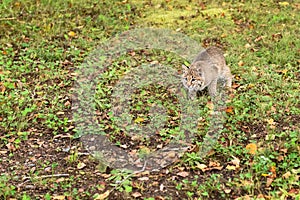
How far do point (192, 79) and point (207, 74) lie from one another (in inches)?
11.8

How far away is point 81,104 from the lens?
6.75 meters

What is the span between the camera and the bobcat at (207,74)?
21.2 ft

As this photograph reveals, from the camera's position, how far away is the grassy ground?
494 cm

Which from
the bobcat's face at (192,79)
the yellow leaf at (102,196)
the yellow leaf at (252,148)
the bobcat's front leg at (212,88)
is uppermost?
the bobcat's face at (192,79)

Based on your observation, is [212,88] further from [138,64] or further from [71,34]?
[71,34]

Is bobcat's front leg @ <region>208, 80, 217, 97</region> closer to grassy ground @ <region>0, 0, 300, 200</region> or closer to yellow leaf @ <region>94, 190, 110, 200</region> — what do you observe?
grassy ground @ <region>0, 0, 300, 200</region>

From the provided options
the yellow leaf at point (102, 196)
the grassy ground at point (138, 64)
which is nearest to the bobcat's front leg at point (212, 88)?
the grassy ground at point (138, 64)

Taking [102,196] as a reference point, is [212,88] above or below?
above

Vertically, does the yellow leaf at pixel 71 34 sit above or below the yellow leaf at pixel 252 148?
above

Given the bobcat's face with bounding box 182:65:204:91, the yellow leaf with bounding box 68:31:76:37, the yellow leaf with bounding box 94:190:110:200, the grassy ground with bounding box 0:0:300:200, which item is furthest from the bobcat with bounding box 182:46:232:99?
the yellow leaf with bounding box 68:31:76:37

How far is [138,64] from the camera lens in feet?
26.6

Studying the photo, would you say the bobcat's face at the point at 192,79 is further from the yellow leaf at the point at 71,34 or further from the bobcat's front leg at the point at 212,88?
the yellow leaf at the point at 71,34

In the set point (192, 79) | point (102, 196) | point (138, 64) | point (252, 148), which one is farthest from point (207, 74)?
point (102, 196)

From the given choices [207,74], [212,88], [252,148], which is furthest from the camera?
[212,88]
